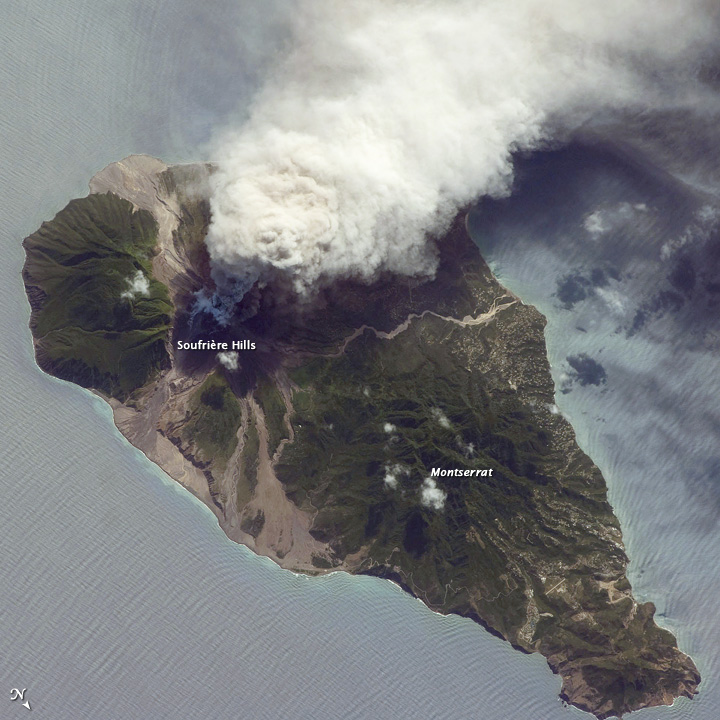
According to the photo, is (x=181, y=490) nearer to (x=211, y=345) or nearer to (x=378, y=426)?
(x=211, y=345)

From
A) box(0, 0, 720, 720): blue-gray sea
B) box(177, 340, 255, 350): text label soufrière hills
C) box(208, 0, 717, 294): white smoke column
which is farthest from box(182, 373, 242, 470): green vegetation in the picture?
box(208, 0, 717, 294): white smoke column

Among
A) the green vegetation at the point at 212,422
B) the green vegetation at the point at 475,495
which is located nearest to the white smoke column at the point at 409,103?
the green vegetation at the point at 475,495

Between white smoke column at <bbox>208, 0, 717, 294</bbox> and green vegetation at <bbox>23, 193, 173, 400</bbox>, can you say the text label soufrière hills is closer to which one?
green vegetation at <bbox>23, 193, 173, 400</bbox>

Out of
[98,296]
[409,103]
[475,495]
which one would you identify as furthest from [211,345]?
[475,495]

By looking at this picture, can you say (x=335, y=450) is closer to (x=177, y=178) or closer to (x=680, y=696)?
(x=177, y=178)

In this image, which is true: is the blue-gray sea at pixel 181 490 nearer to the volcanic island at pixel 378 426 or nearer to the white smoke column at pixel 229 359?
the volcanic island at pixel 378 426
